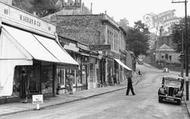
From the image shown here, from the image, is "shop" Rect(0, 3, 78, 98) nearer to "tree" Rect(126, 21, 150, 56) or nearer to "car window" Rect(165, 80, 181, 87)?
"car window" Rect(165, 80, 181, 87)

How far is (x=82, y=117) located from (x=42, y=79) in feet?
37.5

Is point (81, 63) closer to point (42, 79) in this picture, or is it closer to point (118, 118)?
point (42, 79)

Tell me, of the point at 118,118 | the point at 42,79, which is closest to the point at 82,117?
the point at 118,118

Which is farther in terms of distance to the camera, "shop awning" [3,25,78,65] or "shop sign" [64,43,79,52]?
"shop sign" [64,43,79,52]

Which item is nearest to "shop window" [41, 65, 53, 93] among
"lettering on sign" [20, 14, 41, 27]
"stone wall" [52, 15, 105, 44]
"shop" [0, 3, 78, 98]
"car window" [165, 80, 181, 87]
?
"shop" [0, 3, 78, 98]

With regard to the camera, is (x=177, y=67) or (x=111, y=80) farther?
(x=177, y=67)

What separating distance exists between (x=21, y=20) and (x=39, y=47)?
2.13 m

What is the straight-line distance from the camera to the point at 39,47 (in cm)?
2142

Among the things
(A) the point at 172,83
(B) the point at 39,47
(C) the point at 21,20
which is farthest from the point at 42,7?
(A) the point at 172,83

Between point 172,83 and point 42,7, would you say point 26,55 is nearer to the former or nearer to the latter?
point 172,83

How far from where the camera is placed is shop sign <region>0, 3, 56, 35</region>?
64.2ft

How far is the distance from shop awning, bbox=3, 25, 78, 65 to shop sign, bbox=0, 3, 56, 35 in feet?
1.71

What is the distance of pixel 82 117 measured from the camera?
45.1 ft

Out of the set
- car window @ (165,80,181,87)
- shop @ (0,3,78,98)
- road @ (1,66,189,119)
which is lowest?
road @ (1,66,189,119)
